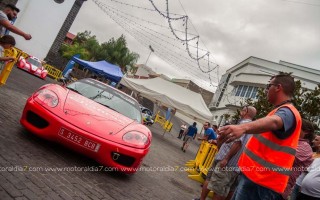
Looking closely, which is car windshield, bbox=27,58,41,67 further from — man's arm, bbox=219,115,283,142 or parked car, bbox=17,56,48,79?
man's arm, bbox=219,115,283,142

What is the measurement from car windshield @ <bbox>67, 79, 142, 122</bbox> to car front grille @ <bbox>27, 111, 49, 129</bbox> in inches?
43.9

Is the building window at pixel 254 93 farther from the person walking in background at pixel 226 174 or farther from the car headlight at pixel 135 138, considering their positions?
the car headlight at pixel 135 138

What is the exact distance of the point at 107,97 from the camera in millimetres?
5395

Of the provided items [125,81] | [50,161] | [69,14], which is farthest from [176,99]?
[69,14]

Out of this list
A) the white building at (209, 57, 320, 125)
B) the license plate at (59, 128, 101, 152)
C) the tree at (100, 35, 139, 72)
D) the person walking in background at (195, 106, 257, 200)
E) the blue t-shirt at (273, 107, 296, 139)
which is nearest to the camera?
the blue t-shirt at (273, 107, 296, 139)

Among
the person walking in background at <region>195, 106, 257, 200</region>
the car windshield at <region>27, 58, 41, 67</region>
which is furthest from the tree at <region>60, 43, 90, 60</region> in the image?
the person walking in background at <region>195, 106, 257, 200</region>

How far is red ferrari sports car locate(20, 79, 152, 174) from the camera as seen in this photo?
12.8 feet

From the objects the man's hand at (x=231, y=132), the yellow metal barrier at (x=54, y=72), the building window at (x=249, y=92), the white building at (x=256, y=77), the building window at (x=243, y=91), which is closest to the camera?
the man's hand at (x=231, y=132)

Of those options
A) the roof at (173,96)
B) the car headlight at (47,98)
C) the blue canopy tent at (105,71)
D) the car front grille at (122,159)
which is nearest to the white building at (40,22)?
the blue canopy tent at (105,71)

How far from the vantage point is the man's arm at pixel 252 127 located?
A: 76.4 inches

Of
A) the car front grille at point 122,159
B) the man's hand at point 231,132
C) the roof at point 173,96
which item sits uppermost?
the roof at point 173,96

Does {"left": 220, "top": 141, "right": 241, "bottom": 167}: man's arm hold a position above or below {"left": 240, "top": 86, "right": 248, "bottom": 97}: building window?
below

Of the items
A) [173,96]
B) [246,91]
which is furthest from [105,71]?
[246,91]

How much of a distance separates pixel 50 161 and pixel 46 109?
2.45ft
